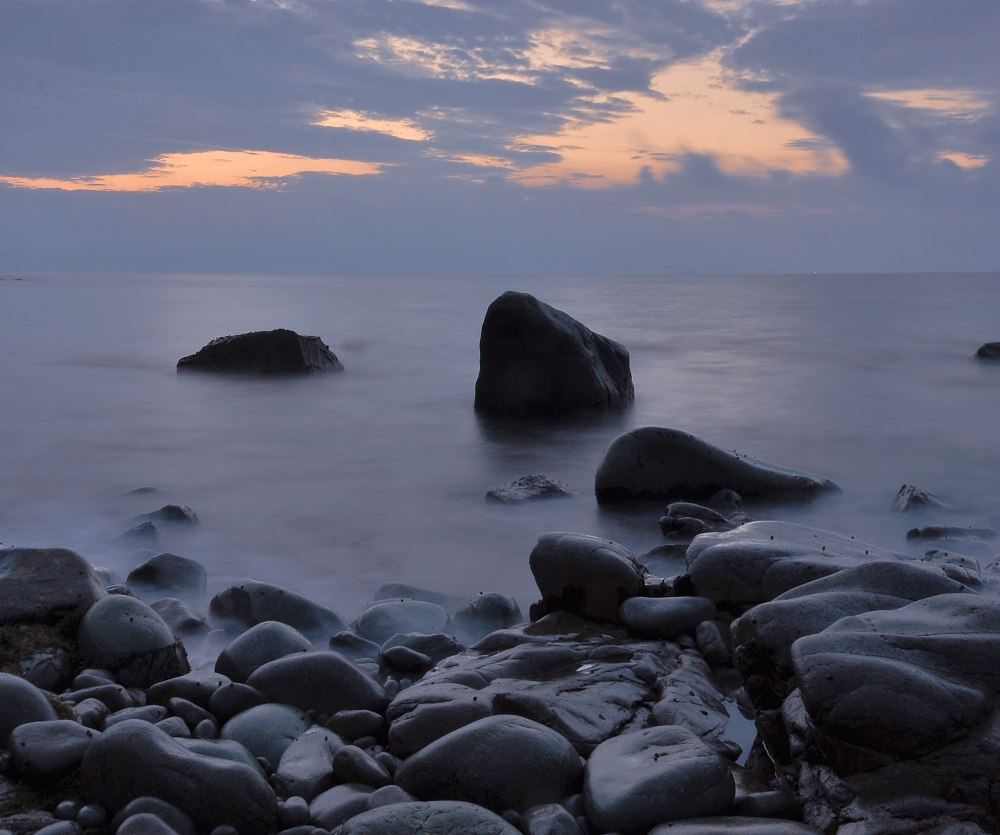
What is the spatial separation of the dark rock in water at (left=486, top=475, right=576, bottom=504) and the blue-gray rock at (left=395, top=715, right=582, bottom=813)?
5162 mm

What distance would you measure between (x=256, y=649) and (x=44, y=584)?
1.20 m

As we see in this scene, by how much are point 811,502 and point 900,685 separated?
548 centimetres

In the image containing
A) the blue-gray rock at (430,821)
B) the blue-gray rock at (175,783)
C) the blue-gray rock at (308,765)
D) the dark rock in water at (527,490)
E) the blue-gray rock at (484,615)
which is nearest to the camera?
the blue-gray rock at (430,821)

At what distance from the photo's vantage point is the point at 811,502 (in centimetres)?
852

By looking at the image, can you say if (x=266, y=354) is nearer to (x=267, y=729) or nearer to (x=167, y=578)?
(x=167, y=578)

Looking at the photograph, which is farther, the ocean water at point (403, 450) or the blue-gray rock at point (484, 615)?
the ocean water at point (403, 450)

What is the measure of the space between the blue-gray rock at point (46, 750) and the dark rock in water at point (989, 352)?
22.2 metres

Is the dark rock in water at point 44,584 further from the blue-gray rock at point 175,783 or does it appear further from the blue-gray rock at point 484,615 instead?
the blue-gray rock at point 484,615

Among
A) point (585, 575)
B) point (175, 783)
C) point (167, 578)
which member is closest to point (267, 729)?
point (175, 783)

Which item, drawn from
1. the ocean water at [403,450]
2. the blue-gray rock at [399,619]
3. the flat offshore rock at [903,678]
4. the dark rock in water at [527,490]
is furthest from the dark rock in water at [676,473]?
the flat offshore rock at [903,678]

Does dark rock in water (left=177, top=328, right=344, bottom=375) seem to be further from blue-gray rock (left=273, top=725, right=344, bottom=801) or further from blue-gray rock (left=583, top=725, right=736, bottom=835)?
blue-gray rock (left=583, top=725, right=736, bottom=835)

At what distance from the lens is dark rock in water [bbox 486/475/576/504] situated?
8.73 m

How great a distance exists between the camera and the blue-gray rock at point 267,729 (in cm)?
387

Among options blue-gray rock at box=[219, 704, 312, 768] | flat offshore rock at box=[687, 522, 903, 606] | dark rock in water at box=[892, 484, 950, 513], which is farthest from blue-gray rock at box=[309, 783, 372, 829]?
dark rock in water at box=[892, 484, 950, 513]
